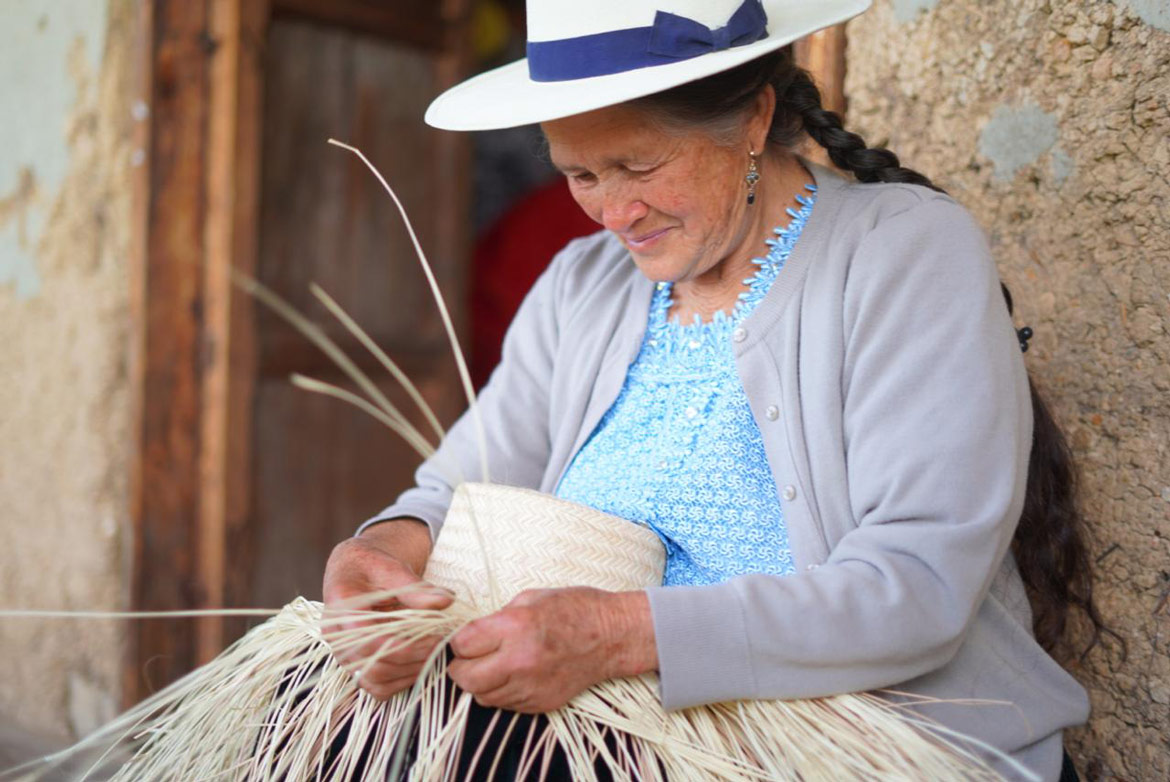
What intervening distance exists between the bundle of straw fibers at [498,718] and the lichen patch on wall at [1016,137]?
855 mm

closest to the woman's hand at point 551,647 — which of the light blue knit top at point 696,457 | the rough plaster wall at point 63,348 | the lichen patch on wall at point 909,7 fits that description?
the light blue knit top at point 696,457

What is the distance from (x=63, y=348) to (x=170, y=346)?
0.32m

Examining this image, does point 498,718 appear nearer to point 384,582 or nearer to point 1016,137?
point 384,582

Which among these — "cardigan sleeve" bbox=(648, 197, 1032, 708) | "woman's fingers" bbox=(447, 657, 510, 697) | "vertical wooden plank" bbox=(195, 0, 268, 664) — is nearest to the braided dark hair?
"cardigan sleeve" bbox=(648, 197, 1032, 708)

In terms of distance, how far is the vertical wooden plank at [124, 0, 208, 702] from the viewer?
2994mm

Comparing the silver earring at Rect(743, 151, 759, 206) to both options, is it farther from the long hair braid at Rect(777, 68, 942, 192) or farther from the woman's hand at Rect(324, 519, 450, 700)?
the woman's hand at Rect(324, 519, 450, 700)

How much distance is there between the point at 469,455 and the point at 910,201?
812mm

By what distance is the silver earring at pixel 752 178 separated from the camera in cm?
167

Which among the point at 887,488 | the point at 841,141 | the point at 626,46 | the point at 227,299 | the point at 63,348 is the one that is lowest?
the point at 887,488

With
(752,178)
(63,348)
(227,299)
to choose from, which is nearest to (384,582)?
(752,178)

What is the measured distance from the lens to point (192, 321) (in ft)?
10.1

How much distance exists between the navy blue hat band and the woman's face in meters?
0.06

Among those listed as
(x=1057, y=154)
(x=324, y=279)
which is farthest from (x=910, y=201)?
(x=324, y=279)

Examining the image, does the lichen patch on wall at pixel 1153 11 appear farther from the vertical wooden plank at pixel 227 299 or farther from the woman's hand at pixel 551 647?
the vertical wooden plank at pixel 227 299
